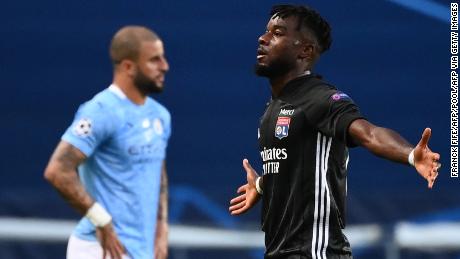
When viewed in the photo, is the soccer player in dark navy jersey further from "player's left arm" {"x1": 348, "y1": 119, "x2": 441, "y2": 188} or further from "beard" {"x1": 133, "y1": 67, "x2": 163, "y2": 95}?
"beard" {"x1": 133, "y1": 67, "x2": 163, "y2": 95}

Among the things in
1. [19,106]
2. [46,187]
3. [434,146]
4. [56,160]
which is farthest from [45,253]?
[434,146]

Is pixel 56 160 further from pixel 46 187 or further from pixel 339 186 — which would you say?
pixel 46 187

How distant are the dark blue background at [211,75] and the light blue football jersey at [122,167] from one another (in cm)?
299

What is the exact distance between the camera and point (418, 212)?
8.84 metres

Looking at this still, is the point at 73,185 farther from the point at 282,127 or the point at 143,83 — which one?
the point at 282,127

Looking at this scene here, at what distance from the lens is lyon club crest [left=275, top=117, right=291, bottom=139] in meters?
4.99

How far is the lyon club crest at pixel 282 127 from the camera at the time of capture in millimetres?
4992

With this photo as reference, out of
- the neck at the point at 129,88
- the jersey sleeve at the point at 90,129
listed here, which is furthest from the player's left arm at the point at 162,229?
the jersey sleeve at the point at 90,129

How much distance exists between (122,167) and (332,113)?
192cm

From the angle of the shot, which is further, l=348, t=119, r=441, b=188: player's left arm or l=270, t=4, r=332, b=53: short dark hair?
l=270, t=4, r=332, b=53: short dark hair

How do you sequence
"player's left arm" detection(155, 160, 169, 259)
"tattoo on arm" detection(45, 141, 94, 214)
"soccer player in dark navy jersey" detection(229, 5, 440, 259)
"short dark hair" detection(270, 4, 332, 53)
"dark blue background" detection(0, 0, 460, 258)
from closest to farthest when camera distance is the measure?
"soccer player in dark navy jersey" detection(229, 5, 440, 259), "short dark hair" detection(270, 4, 332, 53), "tattoo on arm" detection(45, 141, 94, 214), "player's left arm" detection(155, 160, 169, 259), "dark blue background" detection(0, 0, 460, 258)

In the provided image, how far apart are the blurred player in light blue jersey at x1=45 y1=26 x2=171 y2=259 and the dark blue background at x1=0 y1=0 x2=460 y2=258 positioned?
288 cm

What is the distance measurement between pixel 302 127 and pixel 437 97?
4980 millimetres

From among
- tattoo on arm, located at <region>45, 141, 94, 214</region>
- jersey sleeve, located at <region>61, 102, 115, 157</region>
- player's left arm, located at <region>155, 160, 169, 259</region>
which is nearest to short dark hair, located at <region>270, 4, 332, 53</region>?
jersey sleeve, located at <region>61, 102, 115, 157</region>
